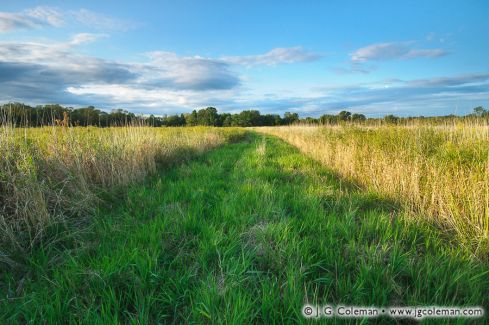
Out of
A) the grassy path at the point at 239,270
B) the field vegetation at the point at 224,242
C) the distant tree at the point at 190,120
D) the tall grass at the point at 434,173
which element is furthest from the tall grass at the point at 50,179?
the distant tree at the point at 190,120

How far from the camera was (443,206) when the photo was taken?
3865mm

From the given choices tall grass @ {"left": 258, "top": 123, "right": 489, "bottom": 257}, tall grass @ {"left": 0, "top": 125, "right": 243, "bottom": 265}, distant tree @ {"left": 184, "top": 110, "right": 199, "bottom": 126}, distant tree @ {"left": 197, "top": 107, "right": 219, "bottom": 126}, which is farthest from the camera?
distant tree @ {"left": 197, "top": 107, "right": 219, "bottom": 126}

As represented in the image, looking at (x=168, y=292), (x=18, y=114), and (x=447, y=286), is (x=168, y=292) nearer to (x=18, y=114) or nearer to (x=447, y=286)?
(x=447, y=286)

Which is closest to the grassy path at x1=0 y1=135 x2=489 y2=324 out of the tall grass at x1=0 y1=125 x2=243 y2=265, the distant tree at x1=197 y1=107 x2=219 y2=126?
the tall grass at x1=0 y1=125 x2=243 y2=265

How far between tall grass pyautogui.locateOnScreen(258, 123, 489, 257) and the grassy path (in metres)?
0.65

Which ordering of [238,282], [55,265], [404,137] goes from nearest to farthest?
[238,282] < [55,265] < [404,137]

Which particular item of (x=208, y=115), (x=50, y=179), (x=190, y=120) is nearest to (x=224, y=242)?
(x=50, y=179)

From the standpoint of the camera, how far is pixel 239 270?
2.40m

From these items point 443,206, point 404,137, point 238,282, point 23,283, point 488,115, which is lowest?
point 23,283

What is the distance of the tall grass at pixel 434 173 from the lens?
10.7 ft

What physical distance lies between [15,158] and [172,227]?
263 cm

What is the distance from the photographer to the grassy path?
77.6 inches

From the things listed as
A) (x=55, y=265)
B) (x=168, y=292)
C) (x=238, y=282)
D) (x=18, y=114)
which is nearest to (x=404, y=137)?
(x=238, y=282)

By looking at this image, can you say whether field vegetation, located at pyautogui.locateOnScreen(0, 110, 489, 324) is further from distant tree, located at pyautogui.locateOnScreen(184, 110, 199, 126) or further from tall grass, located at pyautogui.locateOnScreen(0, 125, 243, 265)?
distant tree, located at pyautogui.locateOnScreen(184, 110, 199, 126)
